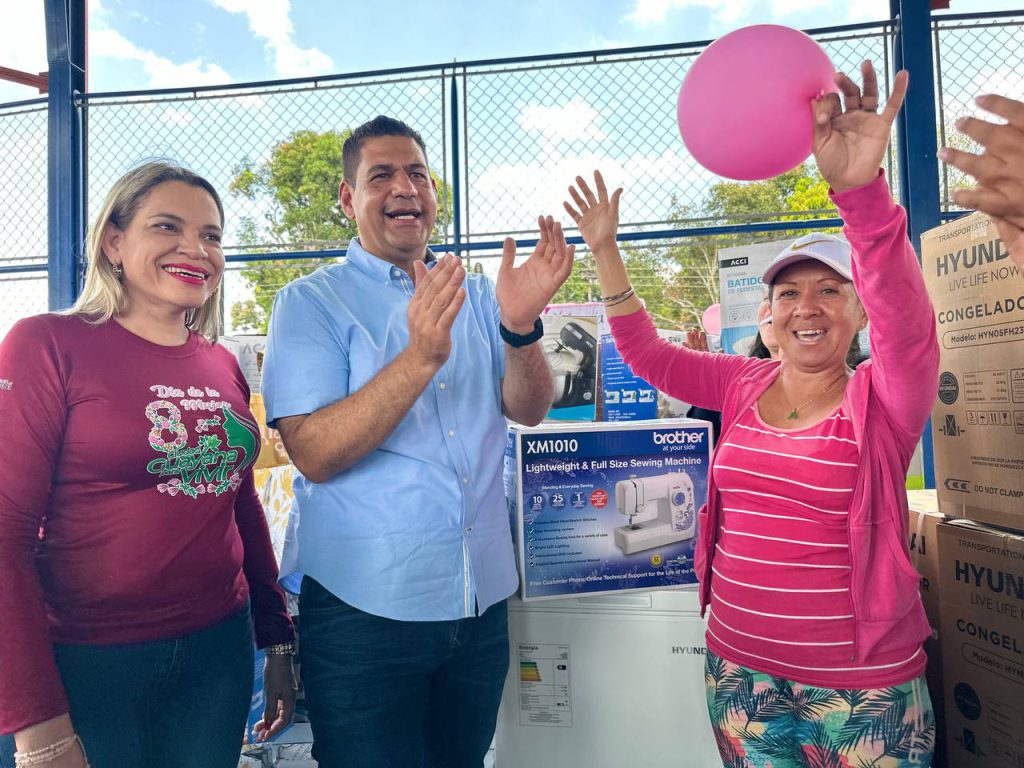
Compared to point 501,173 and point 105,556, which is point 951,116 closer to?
point 501,173

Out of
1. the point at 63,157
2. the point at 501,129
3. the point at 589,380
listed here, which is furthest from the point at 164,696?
the point at 63,157

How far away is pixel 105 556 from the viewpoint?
126 cm

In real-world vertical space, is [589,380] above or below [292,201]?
below

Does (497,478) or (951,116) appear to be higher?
(951,116)

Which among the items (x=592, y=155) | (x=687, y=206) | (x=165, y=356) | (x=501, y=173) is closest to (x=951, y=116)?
(x=687, y=206)

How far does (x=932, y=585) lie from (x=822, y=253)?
3.56 ft

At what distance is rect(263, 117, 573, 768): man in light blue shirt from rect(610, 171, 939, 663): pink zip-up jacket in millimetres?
569

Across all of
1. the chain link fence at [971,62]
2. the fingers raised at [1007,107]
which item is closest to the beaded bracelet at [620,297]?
the fingers raised at [1007,107]

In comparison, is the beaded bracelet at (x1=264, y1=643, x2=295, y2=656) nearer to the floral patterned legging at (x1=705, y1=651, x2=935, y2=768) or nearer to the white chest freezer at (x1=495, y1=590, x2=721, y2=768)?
the white chest freezer at (x1=495, y1=590, x2=721, y2=768)

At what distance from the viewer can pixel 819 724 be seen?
133cm

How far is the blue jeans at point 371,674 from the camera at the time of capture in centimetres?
141

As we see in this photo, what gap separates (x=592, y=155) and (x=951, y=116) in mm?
1864

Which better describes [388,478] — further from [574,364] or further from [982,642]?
[982,642]

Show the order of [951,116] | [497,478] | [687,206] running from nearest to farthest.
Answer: [497,478]
[951,116]
[687,206]
